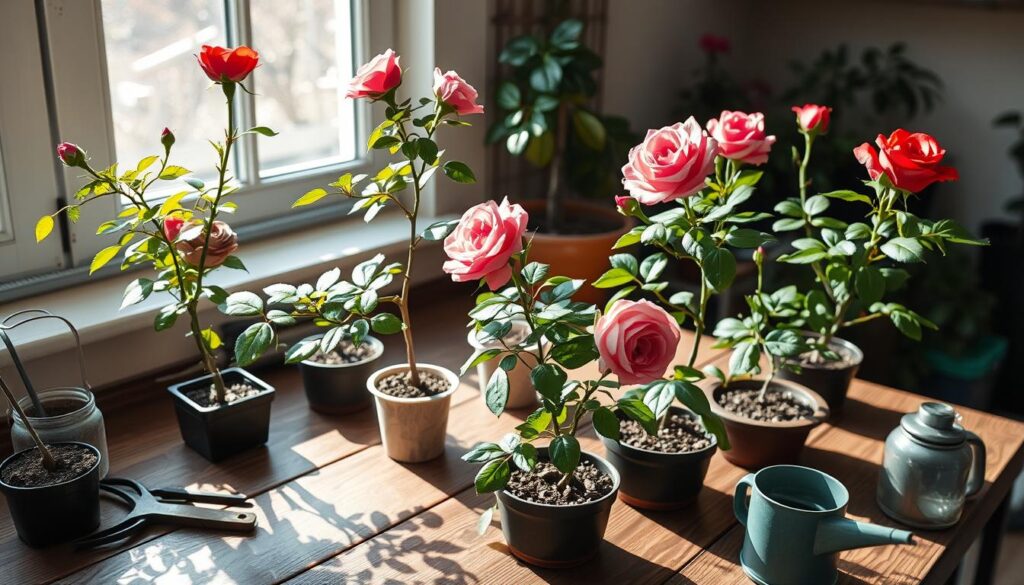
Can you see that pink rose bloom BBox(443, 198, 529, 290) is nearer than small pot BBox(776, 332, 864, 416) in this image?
Yes

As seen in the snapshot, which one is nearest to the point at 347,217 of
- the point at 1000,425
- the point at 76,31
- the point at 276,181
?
the point at 276,181

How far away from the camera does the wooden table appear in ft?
3.78

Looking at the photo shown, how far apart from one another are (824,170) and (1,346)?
2.12 m

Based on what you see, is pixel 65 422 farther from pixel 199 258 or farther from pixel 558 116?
pixel 558 116

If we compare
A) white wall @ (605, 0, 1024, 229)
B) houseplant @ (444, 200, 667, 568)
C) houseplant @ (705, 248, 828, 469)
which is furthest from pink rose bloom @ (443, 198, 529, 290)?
white wall @ (605, 0, 1024, 229)

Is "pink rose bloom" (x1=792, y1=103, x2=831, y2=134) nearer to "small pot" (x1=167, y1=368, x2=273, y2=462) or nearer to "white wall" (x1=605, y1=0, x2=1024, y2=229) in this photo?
"small pot" (x1=167, y1=368, x2=273, y2=462)

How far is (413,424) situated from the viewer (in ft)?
4.49

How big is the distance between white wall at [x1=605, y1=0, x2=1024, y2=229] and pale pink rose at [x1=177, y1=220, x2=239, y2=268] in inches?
57.5

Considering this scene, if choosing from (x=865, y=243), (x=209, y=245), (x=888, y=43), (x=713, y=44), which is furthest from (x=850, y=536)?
(x=888, y=43)

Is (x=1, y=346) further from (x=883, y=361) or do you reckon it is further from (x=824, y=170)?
(x=883, y=361)

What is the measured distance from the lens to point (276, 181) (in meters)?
1.91

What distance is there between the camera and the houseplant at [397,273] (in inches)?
48.3

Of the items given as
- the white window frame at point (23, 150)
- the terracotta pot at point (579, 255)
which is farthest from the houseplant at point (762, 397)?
the white window frame at point (23, 150)

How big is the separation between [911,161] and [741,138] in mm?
215
